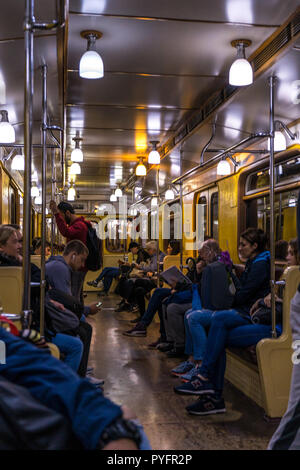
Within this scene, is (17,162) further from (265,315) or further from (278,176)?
(265,315)

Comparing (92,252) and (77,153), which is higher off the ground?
(77,153)

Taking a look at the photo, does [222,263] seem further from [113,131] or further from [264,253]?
[113,131]

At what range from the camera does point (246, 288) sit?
405cm

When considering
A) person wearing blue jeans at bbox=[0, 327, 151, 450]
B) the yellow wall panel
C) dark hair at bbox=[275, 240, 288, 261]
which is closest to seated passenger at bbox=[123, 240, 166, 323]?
the yellow wall panel

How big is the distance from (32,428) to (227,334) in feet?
9.86

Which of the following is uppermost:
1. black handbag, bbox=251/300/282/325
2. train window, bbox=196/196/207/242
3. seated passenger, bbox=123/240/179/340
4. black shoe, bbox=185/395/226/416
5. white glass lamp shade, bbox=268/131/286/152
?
white glass lamp shade, bbox=268/131/286/152

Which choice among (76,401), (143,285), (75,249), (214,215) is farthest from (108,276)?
(76,401)

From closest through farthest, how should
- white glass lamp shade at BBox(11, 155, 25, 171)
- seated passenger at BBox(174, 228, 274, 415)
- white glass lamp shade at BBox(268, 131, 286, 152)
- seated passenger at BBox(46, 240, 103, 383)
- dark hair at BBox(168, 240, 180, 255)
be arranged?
seated passenger at BBox(174, 228, 274, 415)
seated passenger at BBox(46, 240, 103, 383)
white glass lamp shade at BBox(268, 131, 286, 152)
white glass lamp shade at BBox(11, 155, 25, 171)
dark hair at BBox(168, 240, 180, 255)

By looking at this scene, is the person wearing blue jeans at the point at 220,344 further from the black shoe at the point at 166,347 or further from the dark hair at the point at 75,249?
the black shoe at the point at 166,347

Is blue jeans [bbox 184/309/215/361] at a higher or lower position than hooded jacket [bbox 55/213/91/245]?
lower

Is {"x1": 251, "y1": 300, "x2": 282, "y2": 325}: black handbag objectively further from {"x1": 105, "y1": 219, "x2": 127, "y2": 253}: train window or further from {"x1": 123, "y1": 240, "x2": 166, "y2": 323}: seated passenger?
{"x1": 105, "y1": 219, "x2": 127, "y2": 253}: train window

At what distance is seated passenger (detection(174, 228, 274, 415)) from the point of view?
3598 millimetres

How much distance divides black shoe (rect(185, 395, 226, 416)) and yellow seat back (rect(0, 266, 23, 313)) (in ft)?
4.84

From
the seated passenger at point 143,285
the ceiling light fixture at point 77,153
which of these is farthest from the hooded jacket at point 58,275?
the seated passenger at point 143,285
